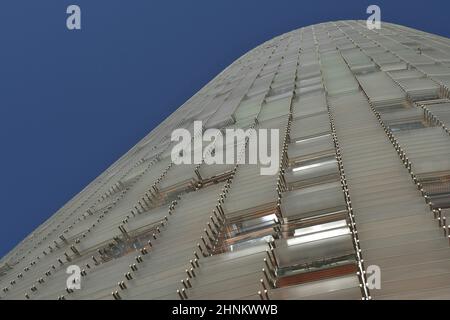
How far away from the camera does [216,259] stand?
10.8 metres

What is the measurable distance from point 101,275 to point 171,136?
13.3 metres

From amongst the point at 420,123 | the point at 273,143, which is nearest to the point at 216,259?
the point at 273,143

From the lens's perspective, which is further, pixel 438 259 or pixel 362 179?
pixel 362 179

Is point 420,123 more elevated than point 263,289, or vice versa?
point 420,123

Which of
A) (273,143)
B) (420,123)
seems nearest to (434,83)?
(420,123)

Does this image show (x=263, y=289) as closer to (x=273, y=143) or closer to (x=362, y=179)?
(x=362, y=179)

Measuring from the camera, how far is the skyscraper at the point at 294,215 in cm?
927

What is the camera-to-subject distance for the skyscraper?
9.27 metres

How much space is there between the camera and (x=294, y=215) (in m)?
11.5
